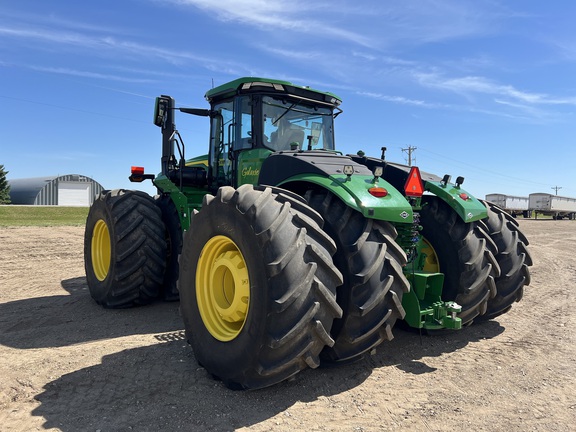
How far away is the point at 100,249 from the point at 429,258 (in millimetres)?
4704

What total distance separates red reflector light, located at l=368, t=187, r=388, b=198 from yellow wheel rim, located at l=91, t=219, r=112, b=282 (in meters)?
4.37

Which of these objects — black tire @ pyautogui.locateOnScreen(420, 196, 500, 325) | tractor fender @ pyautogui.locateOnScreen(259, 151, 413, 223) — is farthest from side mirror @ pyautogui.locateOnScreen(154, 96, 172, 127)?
black tire @ pyautogui.locateOnScreen(420, 196, 500, 325)

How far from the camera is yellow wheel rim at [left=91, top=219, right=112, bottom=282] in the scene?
21.4ft

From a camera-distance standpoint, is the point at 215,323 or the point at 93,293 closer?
the point at 215,323

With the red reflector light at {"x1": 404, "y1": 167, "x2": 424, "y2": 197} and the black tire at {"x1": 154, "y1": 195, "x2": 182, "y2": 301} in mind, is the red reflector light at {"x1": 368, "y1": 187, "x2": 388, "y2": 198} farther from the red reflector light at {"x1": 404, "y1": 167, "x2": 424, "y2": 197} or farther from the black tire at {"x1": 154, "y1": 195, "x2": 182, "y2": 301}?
the black tire at {"x1": 154, "y1": 195, "x2": 182, "y2": 301}

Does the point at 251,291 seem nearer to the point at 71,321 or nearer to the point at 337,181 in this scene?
the point at 337,181

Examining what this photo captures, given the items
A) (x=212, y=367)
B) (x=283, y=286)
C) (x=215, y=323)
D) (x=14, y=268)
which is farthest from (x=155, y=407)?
(x=14, y=268)

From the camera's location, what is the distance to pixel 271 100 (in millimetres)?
5336

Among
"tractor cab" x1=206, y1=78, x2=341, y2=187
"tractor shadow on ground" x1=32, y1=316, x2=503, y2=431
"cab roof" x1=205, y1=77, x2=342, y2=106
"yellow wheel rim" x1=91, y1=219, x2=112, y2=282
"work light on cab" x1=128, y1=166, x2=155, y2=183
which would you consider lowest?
"tractor shadow on ground" x1=32, y1=316, x2=503, y2=431

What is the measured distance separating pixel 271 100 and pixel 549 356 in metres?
4.01

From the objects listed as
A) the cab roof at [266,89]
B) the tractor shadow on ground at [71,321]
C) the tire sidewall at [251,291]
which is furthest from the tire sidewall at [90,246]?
the tire sidewall at [251,291]

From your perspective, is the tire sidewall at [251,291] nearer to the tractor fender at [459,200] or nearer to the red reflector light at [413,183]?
the red reflector light at [413,183]

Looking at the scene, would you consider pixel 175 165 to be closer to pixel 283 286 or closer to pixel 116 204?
pixel 116 204

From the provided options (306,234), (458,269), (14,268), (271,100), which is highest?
(271,100)
